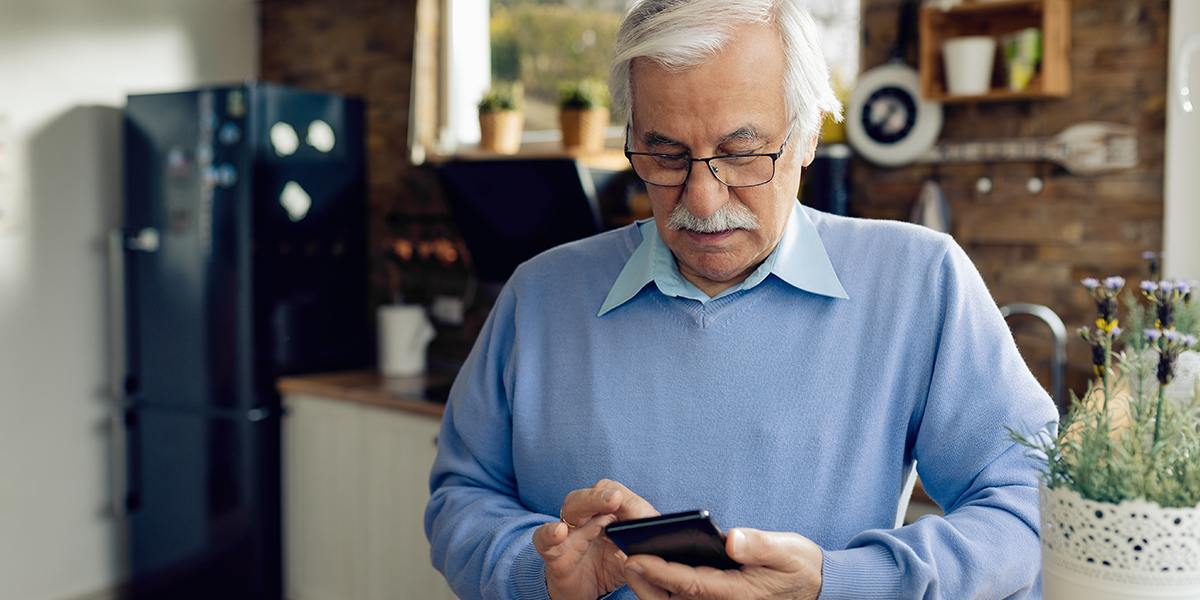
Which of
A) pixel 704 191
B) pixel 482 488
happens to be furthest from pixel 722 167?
pixel 482 488

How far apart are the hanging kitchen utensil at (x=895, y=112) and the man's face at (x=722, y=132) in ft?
4.57

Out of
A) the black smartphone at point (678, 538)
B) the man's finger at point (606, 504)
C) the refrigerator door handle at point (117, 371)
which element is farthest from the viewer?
the refrigerator door handle at point (117, 371)

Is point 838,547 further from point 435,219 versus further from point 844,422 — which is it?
point 435,219

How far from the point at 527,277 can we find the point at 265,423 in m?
2.03

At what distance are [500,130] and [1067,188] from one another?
1703 mm

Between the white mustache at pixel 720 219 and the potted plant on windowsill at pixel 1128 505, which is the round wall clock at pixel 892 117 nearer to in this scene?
the white mustache at pixel 720 219

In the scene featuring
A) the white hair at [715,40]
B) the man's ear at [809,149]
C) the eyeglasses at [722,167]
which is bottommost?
the eyeglasses at [722,167]

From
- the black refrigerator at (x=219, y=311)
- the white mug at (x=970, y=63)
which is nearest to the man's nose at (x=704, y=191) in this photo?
the white mug at (x=970, y=63)

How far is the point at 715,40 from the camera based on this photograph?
3.32 ft

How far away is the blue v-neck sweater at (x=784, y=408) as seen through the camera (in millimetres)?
1041

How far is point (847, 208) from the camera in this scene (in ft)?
8.03

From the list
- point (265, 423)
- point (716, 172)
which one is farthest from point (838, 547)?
point (265, 423)

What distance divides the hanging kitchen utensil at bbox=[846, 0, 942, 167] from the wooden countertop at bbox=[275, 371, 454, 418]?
140cm

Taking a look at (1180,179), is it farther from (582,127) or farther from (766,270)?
(582,127)
